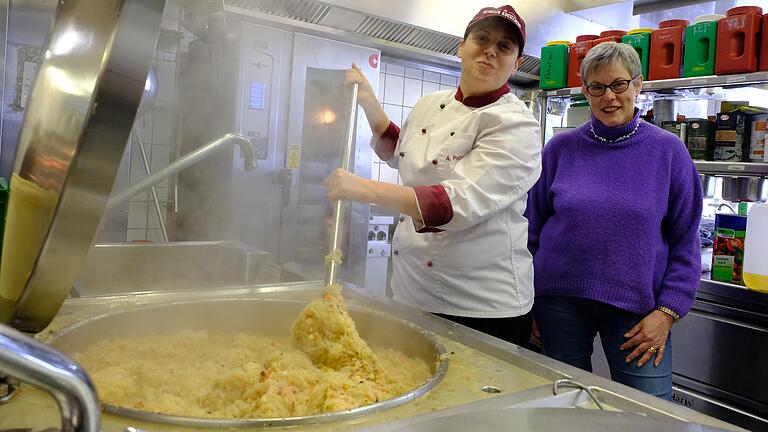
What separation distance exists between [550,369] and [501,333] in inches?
27.6

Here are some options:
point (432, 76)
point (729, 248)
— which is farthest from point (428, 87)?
point (729, 248)

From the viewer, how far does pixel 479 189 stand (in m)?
1.50

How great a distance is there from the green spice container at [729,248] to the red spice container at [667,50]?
0.84m

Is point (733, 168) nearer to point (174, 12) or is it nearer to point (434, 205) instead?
point (434, 205)

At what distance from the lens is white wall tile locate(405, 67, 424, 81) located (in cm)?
459

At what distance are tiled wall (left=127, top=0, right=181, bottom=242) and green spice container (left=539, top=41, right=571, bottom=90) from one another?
2291 millimetres

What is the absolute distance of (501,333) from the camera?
1.73m

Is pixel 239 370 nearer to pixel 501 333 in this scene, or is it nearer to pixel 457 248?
pixel 457 248

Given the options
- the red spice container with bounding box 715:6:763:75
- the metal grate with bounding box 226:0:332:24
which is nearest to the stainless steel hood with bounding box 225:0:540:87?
the metal grate with bounding box 226:0:332:24

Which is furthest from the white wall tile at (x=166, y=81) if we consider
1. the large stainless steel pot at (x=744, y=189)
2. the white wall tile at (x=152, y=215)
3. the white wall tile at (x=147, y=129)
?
the large stainless steel pot at (x=744, y=189)

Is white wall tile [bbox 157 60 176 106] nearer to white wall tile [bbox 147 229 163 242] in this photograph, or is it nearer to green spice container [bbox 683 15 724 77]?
white wall tile [bbox 147 229 163 242]

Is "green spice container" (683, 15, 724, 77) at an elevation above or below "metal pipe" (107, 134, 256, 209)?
above

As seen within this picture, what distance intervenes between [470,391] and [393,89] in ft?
12.5

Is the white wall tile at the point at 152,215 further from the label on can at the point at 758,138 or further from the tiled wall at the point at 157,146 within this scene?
Result: the label on can at the point at 758,138
